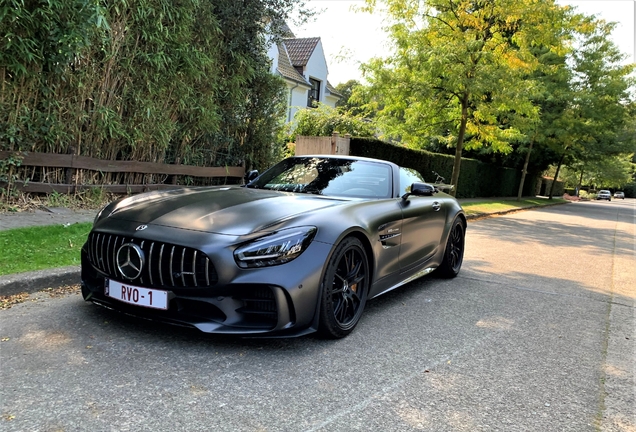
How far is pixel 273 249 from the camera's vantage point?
109 inches

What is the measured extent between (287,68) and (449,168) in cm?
1000

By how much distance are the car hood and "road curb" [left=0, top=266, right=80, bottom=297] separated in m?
0.94

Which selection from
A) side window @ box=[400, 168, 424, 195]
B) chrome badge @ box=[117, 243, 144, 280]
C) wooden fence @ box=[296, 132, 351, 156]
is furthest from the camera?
wooden fence @ box=[296, 132, 351, 156]

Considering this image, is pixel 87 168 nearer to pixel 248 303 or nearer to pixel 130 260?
pixel 130 260

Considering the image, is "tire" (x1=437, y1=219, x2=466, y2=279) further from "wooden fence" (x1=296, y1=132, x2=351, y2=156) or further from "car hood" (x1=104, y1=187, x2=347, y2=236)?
"wooden fence" (x1=296, y1=132, x2=351, y2=156)

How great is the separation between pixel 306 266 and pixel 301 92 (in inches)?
908

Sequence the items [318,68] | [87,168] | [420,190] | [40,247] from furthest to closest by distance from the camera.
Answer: [318,68] → [87,168] → [40,247] → [420,190]

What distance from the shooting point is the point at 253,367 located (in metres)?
2.68

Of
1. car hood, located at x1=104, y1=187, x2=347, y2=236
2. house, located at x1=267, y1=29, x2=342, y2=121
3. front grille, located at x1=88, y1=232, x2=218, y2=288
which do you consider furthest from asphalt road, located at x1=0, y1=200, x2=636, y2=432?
house, located at x1=267, y1=29, x2=342, y2=121

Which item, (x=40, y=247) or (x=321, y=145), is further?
(x=321, y=145)

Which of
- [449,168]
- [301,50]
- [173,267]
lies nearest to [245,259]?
[173,267]

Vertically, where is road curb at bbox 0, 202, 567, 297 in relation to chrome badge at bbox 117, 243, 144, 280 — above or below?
below

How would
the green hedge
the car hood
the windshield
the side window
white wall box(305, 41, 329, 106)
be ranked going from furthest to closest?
white wall box(305, 41, 329, 106)
the green hedge
the side window
the windshield
the car hood

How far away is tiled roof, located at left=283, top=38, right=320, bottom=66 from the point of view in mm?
26078
